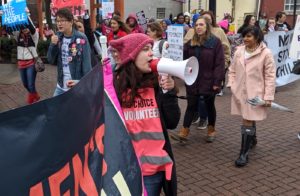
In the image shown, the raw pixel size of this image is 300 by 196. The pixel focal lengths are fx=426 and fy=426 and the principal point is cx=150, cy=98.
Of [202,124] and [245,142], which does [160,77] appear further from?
[202,124]

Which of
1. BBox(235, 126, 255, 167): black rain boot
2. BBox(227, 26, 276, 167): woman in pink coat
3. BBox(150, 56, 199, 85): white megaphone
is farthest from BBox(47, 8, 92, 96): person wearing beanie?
BBox(150, 56, 199, 85): white megaphone

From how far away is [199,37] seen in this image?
17.7ft

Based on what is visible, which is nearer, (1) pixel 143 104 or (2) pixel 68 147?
(2) pixel 68 147

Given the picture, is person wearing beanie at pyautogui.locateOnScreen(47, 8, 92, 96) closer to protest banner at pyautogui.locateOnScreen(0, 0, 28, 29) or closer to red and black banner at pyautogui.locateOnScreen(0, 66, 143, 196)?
protest banner at pyautogui.locateOnScreen(0, 0, 28, 29)

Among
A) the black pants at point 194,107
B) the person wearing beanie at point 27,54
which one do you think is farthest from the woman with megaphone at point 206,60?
the person wearing beanie at point 27,54

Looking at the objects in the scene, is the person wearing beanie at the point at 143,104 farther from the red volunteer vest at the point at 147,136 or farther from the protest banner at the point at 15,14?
the protest banner at the point at 15,14

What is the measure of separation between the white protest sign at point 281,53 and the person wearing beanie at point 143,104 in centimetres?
728

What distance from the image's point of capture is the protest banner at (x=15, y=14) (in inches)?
285

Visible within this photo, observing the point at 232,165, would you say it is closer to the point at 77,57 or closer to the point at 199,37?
the point at 199,37

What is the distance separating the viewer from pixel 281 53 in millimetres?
9656

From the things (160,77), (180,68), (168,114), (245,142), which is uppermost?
(180,68)

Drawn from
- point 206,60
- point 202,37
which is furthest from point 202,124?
point 202,37

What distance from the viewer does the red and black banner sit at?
120cm

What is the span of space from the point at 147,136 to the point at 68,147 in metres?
1.20
